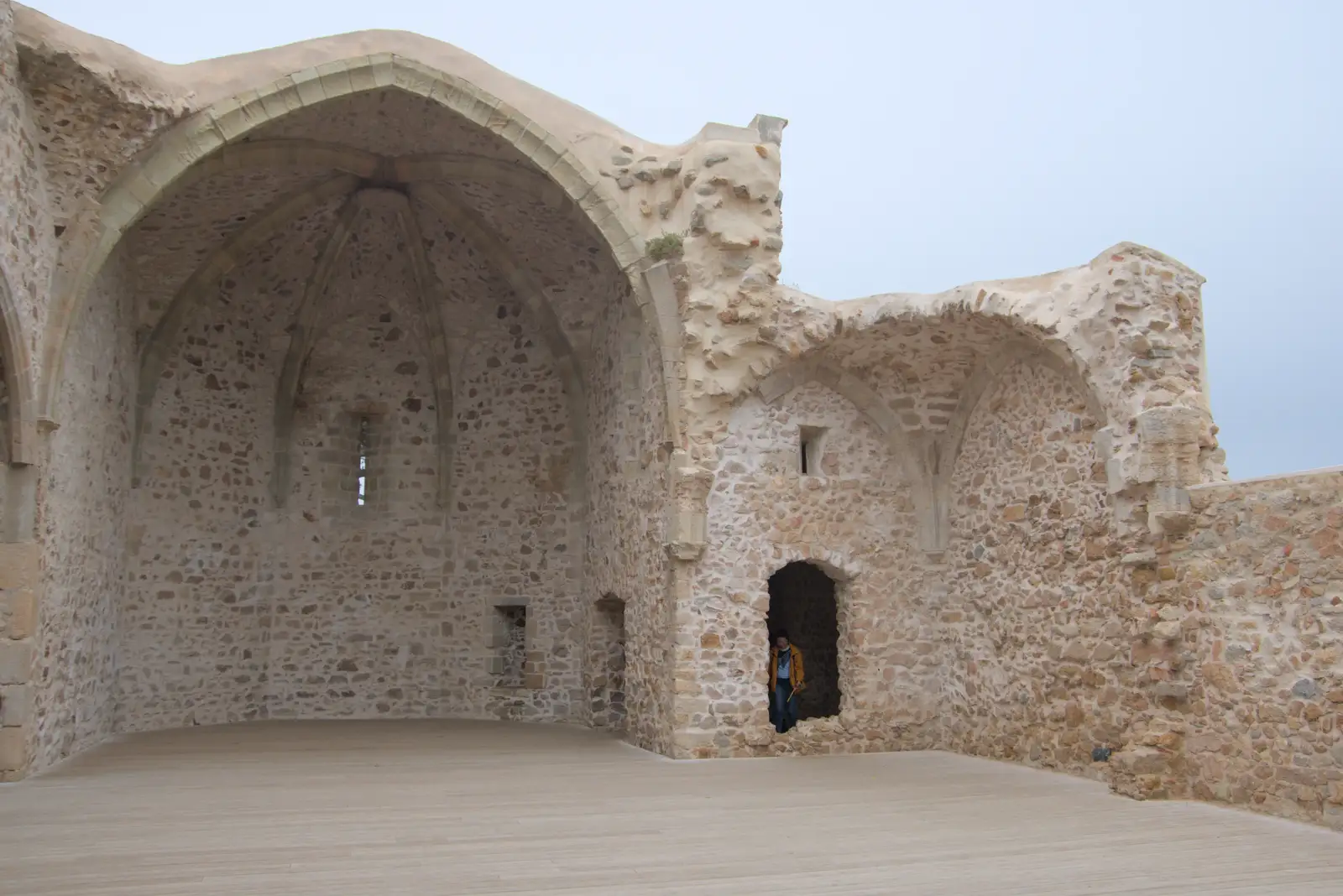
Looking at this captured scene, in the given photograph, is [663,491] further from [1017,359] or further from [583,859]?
[583,859]

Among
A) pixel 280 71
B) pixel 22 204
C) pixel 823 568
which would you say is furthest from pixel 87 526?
pixel 823 568

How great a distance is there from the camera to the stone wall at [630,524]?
9.71 metres

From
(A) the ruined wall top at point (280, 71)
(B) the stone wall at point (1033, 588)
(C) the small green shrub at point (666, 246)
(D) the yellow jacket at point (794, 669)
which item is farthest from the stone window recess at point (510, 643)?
(A) the ruined wall top at point (280, 71)

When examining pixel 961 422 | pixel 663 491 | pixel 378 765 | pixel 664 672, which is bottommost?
pixel 378 765

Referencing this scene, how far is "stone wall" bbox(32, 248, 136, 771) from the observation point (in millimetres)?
8492

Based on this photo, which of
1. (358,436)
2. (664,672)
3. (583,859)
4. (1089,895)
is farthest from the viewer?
(358,436)

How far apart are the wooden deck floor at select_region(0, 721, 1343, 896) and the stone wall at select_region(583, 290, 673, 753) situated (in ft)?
3.33

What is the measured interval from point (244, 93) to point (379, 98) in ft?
4.48

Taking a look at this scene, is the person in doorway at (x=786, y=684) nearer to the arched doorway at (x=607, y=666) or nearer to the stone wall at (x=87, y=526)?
the arched doorway at (x=607, y=666)

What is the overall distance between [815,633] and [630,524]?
9.71 ft

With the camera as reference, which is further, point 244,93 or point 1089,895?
point 244,93

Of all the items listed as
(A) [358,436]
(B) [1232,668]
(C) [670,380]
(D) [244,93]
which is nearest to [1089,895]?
(B) [1232,668]

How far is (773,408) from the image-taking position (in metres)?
9.91

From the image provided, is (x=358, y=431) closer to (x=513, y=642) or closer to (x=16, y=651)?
(x=513, y=642)
